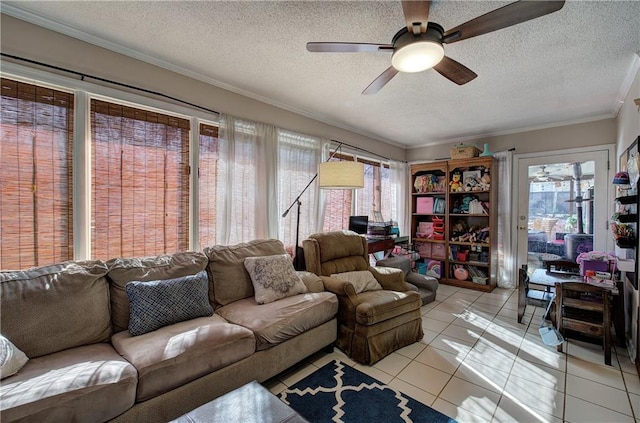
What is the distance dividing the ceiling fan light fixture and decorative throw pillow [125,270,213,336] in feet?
6.67

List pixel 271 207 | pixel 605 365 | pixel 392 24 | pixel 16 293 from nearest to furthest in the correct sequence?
pixel 16 293 < pixel 392 24 < pixel 605 365 < pixel 271 207

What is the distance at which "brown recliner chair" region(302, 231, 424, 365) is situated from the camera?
7.72 feet

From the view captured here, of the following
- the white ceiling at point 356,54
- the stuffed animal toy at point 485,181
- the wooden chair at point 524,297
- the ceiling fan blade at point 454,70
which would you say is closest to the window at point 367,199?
the white ceiling at point 356,54

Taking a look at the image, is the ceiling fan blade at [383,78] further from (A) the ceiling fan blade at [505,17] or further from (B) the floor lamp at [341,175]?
(B) the floor lamp at [341,175]

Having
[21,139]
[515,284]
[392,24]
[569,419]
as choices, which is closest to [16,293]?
[21,139]

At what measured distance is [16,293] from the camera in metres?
1.58

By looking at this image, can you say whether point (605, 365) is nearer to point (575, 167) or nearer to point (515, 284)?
point (515, 284)

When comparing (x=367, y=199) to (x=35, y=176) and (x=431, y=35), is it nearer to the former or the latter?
(x=431, y=35)

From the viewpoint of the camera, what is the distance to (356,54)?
2275 millimetres

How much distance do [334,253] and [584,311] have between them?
2417mm

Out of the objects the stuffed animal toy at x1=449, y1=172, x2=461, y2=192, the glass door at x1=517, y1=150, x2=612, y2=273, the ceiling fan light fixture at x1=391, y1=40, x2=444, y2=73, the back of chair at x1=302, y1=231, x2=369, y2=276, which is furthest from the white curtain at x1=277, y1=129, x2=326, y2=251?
the glass door at x1=517, y1=150, x2=612, y2=273

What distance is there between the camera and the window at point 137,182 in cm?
223

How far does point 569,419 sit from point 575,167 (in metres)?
3.51

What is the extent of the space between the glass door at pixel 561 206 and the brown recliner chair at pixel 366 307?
265 cm
